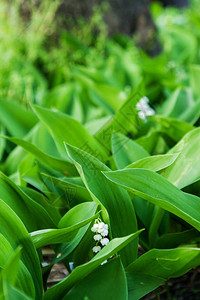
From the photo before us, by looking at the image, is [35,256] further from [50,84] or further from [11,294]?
[50,84]

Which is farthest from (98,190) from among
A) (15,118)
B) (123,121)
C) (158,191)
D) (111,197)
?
(15,118)

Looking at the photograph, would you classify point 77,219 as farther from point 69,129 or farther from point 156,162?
point 69,129

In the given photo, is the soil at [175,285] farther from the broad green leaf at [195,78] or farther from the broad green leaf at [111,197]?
the broad green leaf at [195,78]

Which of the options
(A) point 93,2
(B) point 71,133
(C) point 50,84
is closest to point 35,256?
(B) point 71,133

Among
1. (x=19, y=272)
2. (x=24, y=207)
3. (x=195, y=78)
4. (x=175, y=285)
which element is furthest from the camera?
(x=195, y=78)

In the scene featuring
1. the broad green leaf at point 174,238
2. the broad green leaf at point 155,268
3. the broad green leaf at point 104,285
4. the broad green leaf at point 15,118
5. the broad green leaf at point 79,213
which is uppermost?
the broad green leaf at point 15,118

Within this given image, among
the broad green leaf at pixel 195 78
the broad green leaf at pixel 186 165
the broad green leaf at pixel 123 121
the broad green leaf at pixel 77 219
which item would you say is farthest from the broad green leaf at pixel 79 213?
the broad green leaf at pixel 195 78

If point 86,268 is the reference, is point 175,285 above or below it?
below

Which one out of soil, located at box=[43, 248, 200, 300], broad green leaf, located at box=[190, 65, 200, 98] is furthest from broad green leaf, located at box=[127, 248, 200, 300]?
broad green leaf, located at box=[190, 65, 200, 98]
